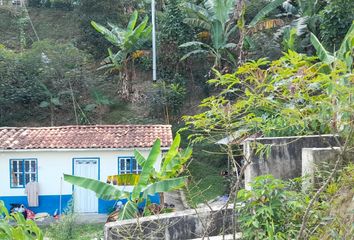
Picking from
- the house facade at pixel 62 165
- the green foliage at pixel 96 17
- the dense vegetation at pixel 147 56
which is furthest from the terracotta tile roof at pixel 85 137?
the green foliage at pixel 96 17

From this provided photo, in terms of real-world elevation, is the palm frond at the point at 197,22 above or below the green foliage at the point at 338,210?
above

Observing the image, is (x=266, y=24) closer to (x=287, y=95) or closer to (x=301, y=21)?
(x=301, y=21)

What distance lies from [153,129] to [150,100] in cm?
571

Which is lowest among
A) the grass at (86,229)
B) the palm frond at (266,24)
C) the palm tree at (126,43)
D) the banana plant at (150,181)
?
the grass at (86,229)

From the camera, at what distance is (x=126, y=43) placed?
18234 mm

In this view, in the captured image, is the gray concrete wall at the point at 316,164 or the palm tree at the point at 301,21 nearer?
the gray concrete wall at the point at 316,164

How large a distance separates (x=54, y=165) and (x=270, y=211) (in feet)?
34.3

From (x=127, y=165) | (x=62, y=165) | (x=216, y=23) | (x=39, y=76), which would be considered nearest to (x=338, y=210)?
(x=127, y=165)

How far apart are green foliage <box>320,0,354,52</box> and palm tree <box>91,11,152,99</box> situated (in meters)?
6.99

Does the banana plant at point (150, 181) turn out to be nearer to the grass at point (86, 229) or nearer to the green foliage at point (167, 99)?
the grass at point (86, 229)

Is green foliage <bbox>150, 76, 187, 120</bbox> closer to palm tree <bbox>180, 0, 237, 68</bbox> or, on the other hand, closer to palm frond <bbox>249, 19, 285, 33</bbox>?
palm tree <bbox>180, 0, 237, 68</bbox>

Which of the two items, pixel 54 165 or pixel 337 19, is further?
pixel 337 19

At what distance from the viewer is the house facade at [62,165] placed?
13203 mm

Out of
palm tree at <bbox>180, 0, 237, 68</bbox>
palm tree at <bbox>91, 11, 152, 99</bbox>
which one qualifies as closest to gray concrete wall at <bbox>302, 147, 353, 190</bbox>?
palm tree at <bbox>180, 0, 237, 68</bbox>
